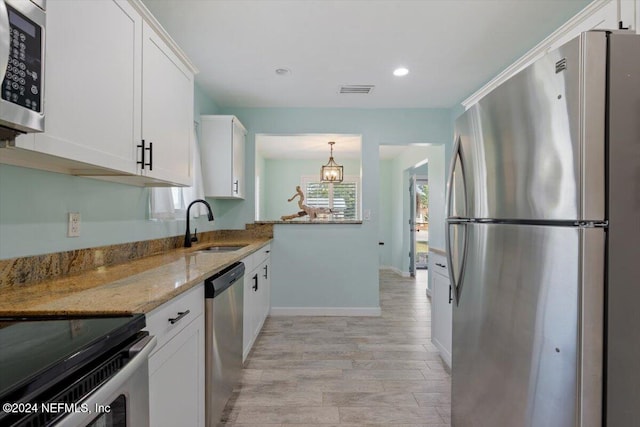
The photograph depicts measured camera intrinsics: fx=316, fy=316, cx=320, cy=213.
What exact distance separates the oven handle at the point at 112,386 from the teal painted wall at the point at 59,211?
0.83 m

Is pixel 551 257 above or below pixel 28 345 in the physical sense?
above

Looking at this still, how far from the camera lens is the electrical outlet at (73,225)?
1.56m

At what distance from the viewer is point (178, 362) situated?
50.8 inches

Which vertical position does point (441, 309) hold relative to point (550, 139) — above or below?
below

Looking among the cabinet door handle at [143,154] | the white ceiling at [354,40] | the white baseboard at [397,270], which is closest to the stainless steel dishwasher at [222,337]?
the cabinet door handle at [143,154]

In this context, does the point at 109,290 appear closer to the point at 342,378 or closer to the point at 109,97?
the point at 109,97

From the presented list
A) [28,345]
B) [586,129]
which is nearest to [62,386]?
[28,345]

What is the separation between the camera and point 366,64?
2.77 metres

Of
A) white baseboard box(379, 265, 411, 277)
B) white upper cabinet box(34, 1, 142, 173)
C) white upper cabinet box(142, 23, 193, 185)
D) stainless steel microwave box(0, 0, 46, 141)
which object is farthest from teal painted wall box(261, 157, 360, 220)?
stainless steel microwave box(0, 0, 46, 141)

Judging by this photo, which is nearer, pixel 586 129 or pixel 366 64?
pixel 586 129

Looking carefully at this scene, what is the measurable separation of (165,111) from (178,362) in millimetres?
1330

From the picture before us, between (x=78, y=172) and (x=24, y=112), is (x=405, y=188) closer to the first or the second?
(x=78, y=172)

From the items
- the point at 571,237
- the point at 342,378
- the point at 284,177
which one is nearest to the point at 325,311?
the point at 342,378

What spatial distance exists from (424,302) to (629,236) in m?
3.78
